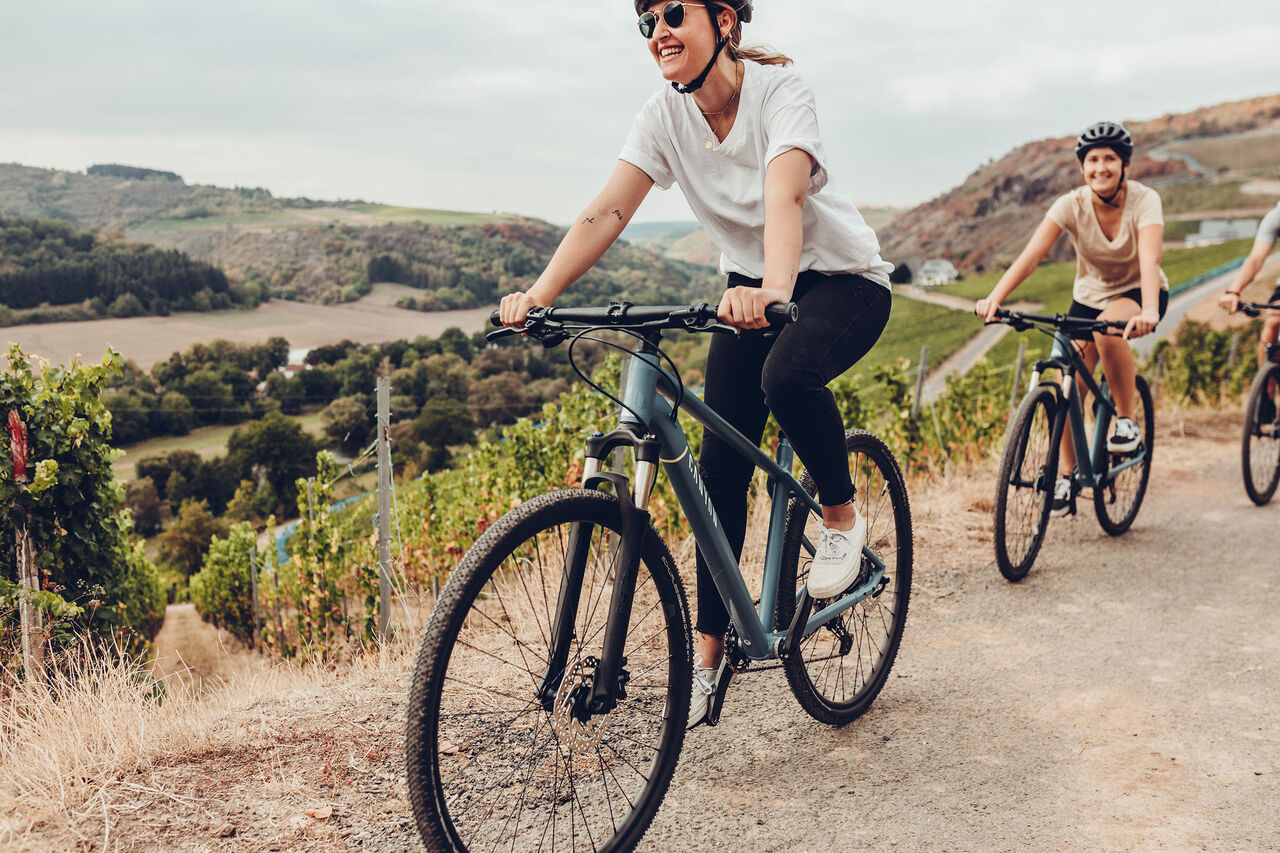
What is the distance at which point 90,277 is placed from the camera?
215 ft

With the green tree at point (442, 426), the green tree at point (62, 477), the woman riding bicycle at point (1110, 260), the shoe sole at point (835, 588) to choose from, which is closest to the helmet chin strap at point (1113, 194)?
the woman riding bicycle at point (1110, 260)

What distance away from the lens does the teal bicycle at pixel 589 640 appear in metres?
1.85

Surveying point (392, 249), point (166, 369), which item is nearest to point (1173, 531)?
point (166, 369)

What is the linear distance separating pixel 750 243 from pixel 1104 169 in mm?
2881

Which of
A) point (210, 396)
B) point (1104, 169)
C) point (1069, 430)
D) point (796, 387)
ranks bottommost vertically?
point (210, 396)

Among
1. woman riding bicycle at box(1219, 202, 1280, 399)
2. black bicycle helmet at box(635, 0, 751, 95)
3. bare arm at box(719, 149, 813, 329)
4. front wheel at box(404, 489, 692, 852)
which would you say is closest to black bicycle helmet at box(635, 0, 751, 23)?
black bicycle helmet at box(635, 0, 751, 95)

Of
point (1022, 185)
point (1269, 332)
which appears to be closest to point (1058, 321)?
point (1269, 332)

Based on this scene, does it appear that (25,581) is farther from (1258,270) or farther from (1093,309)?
(1258,270)

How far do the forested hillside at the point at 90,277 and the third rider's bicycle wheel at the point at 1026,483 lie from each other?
5644 cm

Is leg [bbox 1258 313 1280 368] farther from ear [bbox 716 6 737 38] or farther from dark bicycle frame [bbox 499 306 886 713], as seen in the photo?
ear [bbox 716 6 737 38]

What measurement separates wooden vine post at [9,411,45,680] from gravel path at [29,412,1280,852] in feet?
4.05

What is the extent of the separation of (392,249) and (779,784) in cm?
11172

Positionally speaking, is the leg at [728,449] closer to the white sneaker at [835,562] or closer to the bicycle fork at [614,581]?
the white sneaker at [835,562]

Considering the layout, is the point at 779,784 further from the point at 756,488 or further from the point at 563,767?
the point at 756,488
